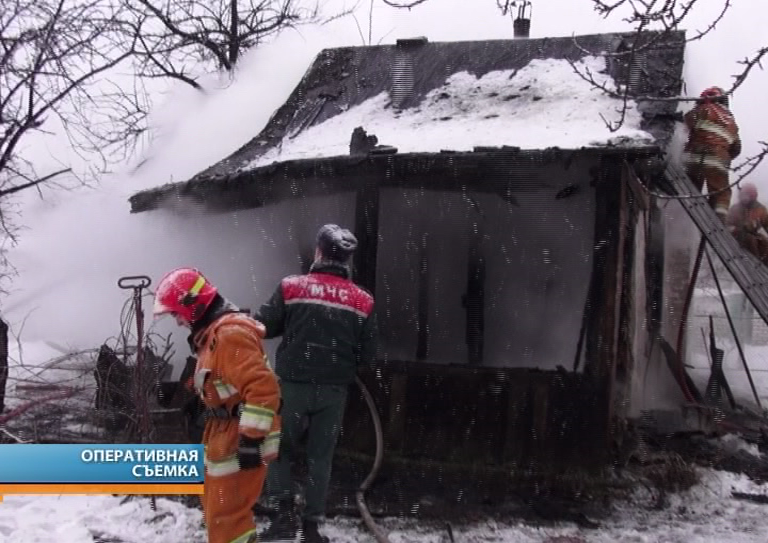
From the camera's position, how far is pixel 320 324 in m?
5.11

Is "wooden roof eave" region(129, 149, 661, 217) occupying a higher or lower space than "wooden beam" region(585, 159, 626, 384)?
higher

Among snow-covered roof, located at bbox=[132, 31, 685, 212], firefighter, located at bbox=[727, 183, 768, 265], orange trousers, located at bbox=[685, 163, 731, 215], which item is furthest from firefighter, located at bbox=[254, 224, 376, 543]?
firefighter, located at bbox=[727, 183, 768, 265]

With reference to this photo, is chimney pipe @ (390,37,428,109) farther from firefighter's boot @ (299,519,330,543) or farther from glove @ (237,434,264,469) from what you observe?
glove @ (237,434,264,469)

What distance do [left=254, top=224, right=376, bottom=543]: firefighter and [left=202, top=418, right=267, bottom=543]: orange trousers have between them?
3.52 ft

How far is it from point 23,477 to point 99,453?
654 mm

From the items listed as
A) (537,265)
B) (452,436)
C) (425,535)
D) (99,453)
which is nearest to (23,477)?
(99,453)

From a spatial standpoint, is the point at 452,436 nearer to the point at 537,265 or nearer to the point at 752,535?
the point at 537,265

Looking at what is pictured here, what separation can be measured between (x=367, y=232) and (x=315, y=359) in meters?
→ 2.37

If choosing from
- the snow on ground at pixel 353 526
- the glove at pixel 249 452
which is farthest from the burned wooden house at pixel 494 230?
the glove at pixel 249 452

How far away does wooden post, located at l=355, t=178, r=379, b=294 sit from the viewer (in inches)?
281

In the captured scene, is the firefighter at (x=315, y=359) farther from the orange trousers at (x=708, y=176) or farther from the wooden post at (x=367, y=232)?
the orange trousers at (x=708, y=176)

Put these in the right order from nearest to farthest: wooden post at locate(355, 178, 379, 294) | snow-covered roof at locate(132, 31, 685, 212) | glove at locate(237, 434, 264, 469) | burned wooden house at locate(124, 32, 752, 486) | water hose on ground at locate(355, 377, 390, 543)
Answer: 1. glove at locate(237, 434, 264, 469)
2. water hose on ground at locate(355, 377, 390, 543)
3. burned wooden house at locate(124, 32, 752, 486)
4. snow-covered roof at locate(132, 31, 685, 212)
5. wooden post at locate(355, 178, 379, 294)

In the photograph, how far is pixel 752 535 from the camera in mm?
5473

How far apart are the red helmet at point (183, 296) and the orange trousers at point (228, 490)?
1.93ft
